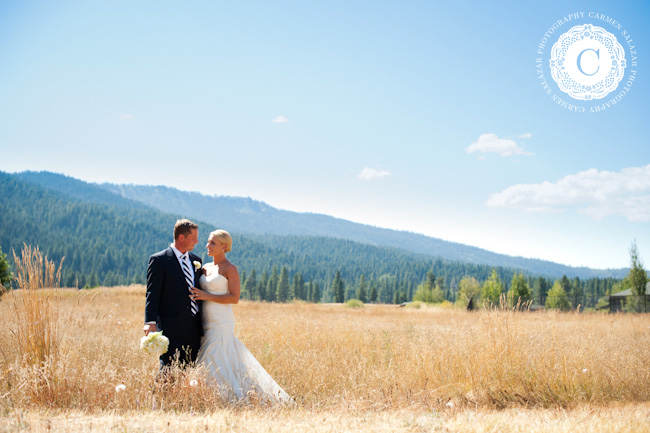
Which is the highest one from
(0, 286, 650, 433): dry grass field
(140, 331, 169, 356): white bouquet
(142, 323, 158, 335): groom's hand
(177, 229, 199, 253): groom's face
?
(177, 229, 199, 253): groom's face

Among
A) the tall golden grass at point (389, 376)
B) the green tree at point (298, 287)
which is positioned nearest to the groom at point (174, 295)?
the tall golden grass at point (389, 376)

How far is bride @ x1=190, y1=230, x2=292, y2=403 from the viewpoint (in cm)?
544

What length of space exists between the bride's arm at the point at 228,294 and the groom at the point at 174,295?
0.11m

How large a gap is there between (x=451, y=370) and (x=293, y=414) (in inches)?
106

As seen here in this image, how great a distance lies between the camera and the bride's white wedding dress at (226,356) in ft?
17.9

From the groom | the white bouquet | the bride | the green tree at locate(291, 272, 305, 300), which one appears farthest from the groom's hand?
the green tree at locate(291, 272, 305, 300)

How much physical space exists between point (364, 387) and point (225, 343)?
2.01 meters

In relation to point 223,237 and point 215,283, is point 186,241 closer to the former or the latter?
point 223,237

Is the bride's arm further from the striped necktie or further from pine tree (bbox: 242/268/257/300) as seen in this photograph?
pine tree (bbox: 242/268/257/300)

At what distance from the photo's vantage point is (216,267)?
220 inches

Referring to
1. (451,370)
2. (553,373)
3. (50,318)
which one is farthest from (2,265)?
(553,373)

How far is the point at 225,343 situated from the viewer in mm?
5539

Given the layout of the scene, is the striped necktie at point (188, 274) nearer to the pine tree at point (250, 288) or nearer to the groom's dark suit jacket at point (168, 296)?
the groom's dark suit jacket at point (168, 296)

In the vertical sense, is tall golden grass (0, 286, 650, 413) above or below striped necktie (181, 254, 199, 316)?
below
